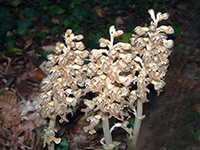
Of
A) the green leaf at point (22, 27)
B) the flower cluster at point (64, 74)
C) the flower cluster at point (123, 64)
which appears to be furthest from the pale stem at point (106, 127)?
the green leaf at point (22, 27)

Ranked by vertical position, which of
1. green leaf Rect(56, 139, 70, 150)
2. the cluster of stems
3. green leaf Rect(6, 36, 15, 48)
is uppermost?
green leaf Rect(6, 36, 15, 48)

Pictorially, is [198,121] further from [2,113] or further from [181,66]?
[2,113]

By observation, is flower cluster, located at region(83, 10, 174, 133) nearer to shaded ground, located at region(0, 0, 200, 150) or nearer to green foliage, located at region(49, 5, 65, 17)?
shaded ground, located at region(0, 0, 200, 150)

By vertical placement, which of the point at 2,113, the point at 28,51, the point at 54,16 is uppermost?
the point at 54,16

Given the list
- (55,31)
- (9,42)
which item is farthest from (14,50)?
(55,31)

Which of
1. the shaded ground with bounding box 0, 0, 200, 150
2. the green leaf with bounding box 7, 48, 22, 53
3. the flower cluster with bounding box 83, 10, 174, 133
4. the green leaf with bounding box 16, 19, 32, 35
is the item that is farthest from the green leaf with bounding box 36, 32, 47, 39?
the flower cluster with bounding box 83, 10, 174, 133

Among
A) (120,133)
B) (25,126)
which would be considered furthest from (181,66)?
(25,126)

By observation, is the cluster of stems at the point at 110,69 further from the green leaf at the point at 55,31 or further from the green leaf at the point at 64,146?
the green leaf at the point at 55,31

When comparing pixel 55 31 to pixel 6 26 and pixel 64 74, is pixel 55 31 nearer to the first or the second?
pixel 6 26
